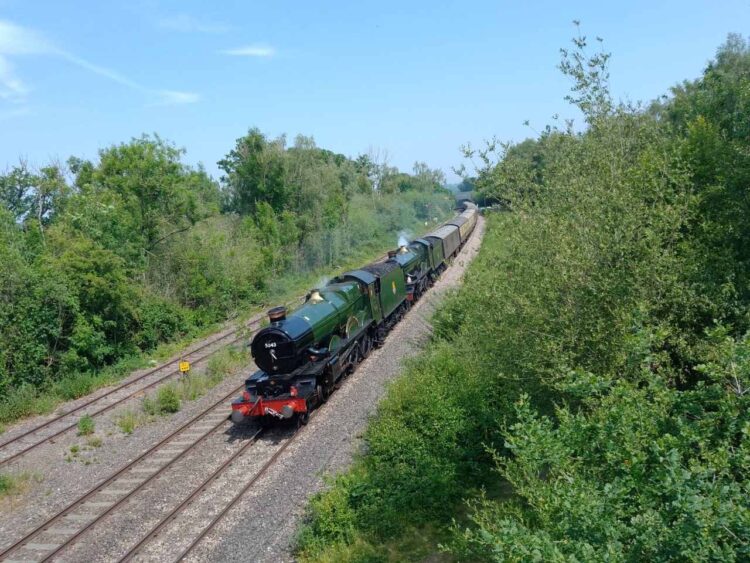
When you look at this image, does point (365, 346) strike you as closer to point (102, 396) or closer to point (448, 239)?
point (102, 396)

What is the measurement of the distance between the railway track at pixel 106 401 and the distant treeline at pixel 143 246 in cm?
249

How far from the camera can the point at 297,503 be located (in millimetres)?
11359

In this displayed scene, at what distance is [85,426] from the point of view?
1652cm

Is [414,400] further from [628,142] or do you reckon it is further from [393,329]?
[393,329]

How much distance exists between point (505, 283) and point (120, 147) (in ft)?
85.9

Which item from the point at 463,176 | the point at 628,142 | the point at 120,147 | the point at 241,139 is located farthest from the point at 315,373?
the point at 241,139

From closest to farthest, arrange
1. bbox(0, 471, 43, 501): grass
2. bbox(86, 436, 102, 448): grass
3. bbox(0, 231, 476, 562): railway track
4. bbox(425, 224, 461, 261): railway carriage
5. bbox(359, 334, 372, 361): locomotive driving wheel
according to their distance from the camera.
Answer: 1. bbox(0, 231, 476, 562): railway track
2. bbox(0, 471, 43, 501): grass
3. bbox(86, 436, 102, 448): grass
4. bbox(359, 334, 372, 361): locomotive driving wheel
5. bbox(425, 224, 461, 261): railway carriage

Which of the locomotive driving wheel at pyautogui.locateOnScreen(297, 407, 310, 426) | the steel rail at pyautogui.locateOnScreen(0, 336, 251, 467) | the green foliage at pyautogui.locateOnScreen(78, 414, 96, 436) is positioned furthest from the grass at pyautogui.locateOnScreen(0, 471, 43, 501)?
the locomotive driving wheel at pyautogui.locateOnScreen(297, 407, 310, 426)

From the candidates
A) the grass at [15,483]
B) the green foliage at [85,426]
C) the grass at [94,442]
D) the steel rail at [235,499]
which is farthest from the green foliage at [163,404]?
the steel rail at [235,499]

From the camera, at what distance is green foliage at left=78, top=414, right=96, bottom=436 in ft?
53.9

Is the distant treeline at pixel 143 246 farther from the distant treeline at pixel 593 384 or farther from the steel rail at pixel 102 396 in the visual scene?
the distant treeline at pixel 593 384

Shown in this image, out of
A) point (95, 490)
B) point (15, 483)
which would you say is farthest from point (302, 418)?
point (15, 483)

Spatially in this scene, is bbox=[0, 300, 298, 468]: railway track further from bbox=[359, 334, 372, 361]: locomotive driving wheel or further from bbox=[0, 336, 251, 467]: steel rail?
bbox=[359, 334, 372, 361]: locomotive driving wheel

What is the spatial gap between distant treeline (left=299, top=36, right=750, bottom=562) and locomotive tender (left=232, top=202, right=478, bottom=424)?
2.60 metres
